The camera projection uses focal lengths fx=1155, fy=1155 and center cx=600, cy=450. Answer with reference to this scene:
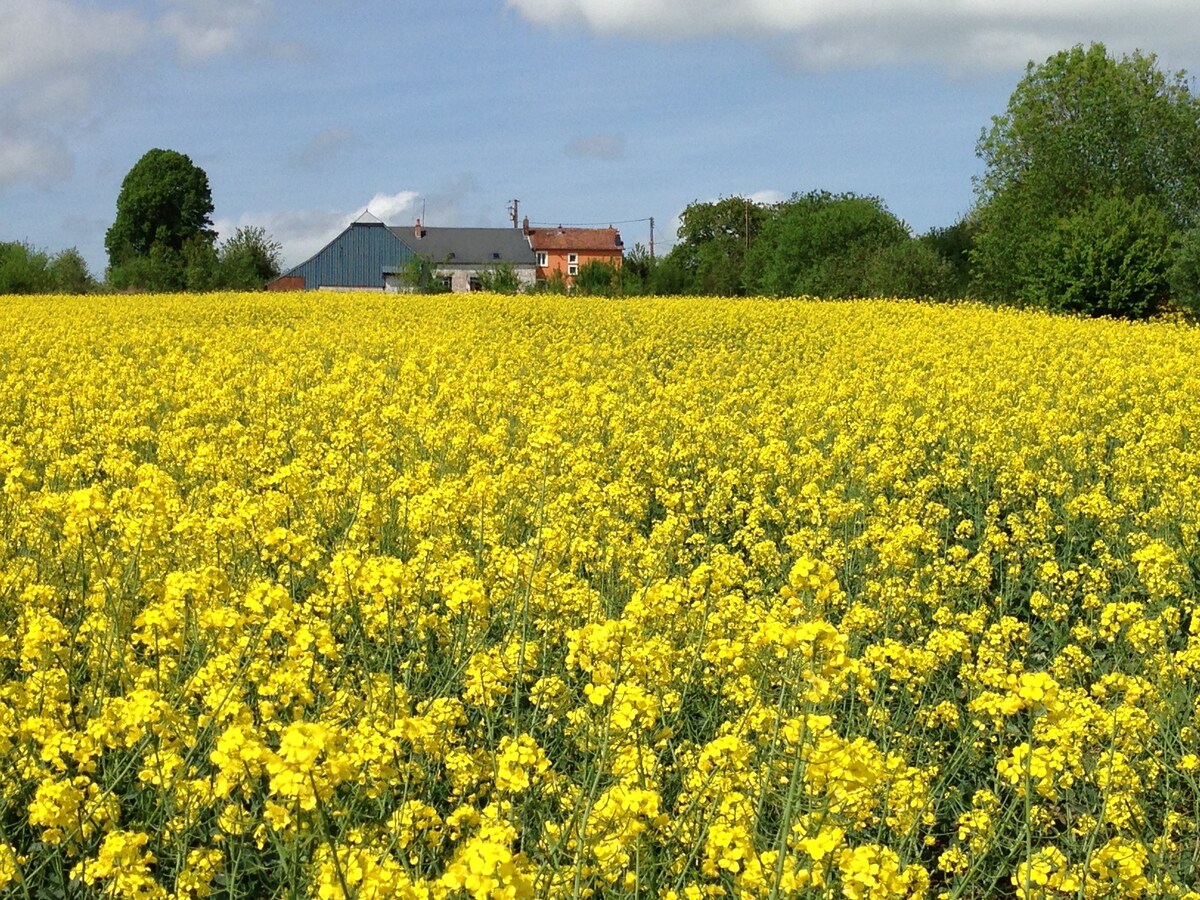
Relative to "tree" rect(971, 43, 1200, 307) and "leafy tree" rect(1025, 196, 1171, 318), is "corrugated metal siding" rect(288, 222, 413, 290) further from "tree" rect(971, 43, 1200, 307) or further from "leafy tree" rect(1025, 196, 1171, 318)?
"leafy tree" rect(1025, 196, 1171, 318)

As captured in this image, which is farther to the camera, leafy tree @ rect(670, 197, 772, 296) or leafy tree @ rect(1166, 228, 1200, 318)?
leafy tree @ rect(670, 197, 772, 296)

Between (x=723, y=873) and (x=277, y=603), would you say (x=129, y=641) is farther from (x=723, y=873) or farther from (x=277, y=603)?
(x=723, y=873)

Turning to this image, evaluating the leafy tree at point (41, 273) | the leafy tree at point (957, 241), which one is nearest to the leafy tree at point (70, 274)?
the leafy tree at point (41, 273)

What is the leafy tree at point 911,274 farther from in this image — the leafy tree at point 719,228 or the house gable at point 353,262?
the house gable at point 353,262

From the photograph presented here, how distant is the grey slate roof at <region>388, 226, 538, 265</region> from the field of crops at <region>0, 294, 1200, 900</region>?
Answer: 6314cm

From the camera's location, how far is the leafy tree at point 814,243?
35.0m

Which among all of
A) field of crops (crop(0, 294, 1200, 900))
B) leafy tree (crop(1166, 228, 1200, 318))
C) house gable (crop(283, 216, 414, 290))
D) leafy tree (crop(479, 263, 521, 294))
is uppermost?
house gable (crop(283, 216, 414, 290))

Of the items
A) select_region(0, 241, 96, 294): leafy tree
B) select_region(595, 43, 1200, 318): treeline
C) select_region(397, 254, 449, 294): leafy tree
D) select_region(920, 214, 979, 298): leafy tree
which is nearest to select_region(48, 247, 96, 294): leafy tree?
select_region(0, 241, 96, 294): leafy tree

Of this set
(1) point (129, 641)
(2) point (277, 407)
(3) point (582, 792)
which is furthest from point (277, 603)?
(2) point (277, 407)

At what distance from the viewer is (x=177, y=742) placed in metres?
3.18

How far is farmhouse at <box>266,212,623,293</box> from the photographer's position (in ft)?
216

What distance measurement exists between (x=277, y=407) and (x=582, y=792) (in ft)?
22.6

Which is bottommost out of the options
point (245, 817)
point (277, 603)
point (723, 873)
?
point (723, 873)

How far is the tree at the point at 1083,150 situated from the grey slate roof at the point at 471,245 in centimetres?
3585
